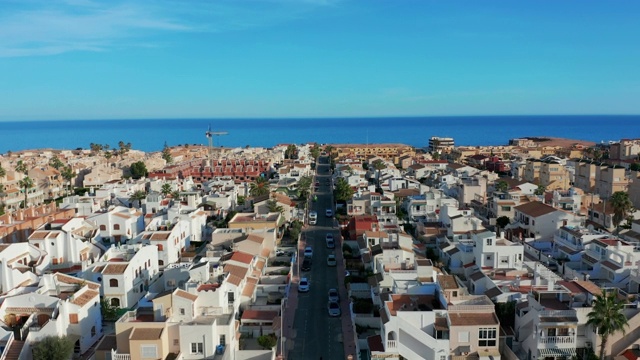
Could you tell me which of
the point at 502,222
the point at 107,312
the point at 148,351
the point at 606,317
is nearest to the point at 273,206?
the point at 502,222

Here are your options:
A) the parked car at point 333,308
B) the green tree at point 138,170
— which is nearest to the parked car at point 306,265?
the parked car at point 333,308

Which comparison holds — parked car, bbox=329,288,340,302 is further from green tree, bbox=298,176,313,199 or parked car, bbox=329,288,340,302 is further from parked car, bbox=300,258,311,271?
green tree, bbox=298,176,313,199

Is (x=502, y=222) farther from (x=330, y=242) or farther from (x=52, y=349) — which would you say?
(x=52, y=349)

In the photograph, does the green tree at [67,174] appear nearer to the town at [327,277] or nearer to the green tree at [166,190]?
the town at [327,277]

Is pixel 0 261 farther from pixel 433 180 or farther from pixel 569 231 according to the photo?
pixel 433 180

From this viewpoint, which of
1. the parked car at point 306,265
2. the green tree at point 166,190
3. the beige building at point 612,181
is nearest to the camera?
the parked car at point 306,265

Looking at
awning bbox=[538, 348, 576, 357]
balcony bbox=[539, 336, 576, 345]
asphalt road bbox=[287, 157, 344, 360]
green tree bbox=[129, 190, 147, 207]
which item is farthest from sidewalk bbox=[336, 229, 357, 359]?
green tree bbox=[129, 190, 147, 207]
